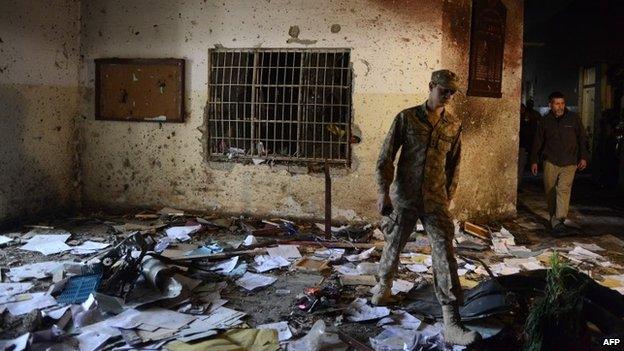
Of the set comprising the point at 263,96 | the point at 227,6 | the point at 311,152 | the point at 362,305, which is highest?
the point at 227,6

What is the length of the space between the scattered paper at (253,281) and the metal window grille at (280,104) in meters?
2.72

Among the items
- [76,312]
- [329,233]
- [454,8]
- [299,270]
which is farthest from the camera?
[454,8]

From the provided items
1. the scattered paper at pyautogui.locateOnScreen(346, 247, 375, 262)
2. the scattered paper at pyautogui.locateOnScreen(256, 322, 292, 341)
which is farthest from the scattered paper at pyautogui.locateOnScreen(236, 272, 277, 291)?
the scattered paper at pyautogui.locateOnScreen(346, 247, 375, 262)

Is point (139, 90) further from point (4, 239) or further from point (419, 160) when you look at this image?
point (419, 160)

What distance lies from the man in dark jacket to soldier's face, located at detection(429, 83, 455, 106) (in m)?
4.51

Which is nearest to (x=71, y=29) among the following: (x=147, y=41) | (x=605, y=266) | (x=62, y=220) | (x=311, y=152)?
(x=147, y=41)

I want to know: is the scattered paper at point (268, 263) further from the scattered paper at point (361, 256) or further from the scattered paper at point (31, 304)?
the scattered paper at point (31, 304)

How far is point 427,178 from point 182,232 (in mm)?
4118

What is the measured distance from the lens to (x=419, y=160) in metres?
4.18

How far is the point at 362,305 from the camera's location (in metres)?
4.59

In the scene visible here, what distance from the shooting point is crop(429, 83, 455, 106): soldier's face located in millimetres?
3961

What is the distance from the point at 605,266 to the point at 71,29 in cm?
832

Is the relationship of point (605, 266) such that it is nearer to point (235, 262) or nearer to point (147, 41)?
point (235, 262)

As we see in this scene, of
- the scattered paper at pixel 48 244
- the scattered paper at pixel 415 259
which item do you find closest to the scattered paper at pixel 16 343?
the scattered paper at pixel 48 244
